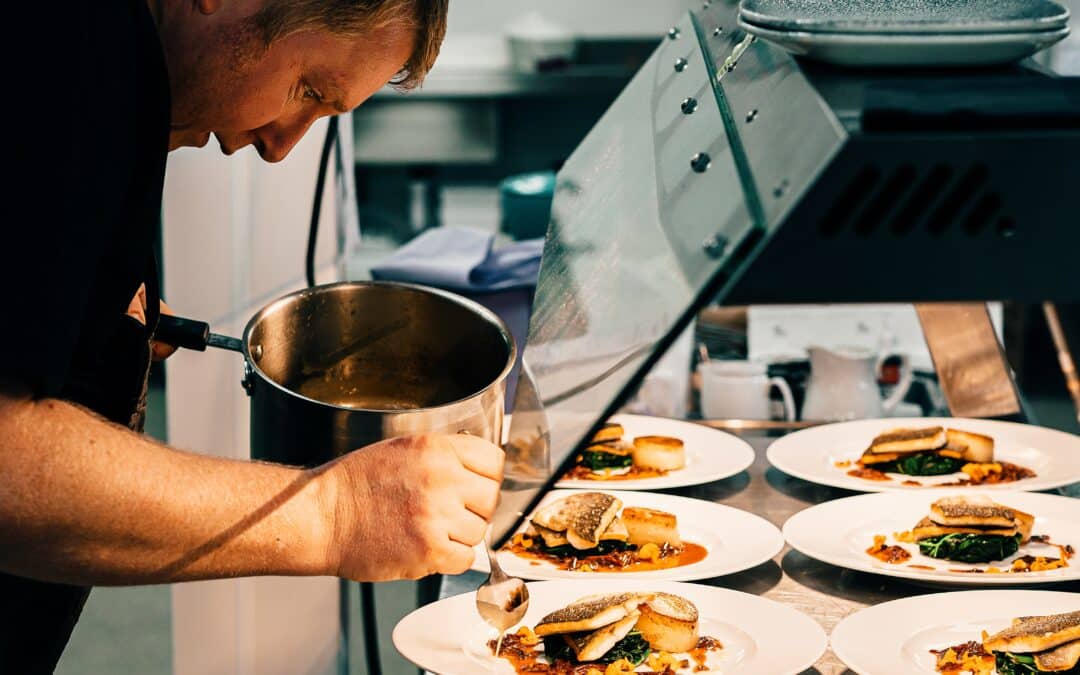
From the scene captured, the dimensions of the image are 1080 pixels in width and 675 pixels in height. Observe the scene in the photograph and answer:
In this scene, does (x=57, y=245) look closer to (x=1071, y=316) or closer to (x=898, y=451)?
(x=898, y=451)

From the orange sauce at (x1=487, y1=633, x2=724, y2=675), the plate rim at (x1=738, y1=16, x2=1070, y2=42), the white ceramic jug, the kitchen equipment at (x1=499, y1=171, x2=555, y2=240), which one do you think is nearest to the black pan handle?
the orange sauce at (x1=487, y1=633, x2=724, y2=675)

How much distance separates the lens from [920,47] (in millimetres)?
886

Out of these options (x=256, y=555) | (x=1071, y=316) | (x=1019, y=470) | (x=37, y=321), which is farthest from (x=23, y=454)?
(x=1071, y=316)

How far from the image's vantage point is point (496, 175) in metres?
6.00

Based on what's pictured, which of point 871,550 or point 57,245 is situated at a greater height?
point 57,245

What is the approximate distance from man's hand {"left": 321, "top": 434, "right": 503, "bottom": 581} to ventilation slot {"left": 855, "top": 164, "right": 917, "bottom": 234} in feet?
1.67

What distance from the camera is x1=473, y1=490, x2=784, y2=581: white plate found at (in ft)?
5.42

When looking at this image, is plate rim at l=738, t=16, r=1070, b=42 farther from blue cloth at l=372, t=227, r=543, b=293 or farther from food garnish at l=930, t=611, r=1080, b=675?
blue cloth at l=372, t=227, r=543, b=293

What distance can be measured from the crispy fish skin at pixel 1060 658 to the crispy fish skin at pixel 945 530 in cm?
32

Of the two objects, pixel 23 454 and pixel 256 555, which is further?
pixel 256 555

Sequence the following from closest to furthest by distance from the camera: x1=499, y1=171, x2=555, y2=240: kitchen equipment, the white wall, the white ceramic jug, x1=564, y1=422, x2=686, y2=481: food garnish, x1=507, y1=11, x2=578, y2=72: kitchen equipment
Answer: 1. x1=564, y1=422, x2=686, y2=481: food garnish
2. the white wall
3. the white ceramic jug
4. x1=499, y1=171, x2=555, y2=240: kitchen equipment
5. x1=507, y1=11, x2=578, y2=72: kitchen equipment

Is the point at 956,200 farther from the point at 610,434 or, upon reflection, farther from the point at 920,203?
the point at 610,434

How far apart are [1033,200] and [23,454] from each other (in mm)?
790

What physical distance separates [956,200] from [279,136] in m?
0.80
